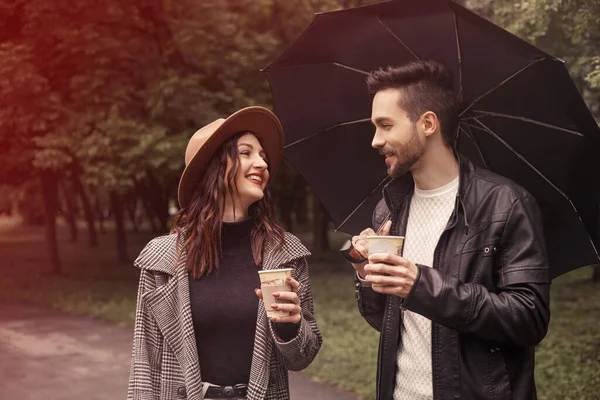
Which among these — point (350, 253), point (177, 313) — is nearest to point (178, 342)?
point (177, 313)

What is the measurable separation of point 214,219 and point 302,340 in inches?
28.8

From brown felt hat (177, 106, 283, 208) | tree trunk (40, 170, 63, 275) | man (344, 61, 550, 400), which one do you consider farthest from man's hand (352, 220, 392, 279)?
tree trunk (40, 170, 63, 275)

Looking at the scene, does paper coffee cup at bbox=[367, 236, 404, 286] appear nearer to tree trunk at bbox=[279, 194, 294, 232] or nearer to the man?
the man

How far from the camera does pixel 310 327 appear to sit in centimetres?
325

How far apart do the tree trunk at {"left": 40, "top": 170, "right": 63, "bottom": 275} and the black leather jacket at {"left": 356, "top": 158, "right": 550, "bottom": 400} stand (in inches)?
697

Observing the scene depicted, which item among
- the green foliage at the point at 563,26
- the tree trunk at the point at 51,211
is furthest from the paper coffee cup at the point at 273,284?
the tree trunk at the point at 51,211

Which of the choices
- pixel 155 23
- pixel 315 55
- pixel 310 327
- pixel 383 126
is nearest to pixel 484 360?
pixel 310 327

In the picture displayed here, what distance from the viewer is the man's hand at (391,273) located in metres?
2.54

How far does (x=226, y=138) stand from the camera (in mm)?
3391

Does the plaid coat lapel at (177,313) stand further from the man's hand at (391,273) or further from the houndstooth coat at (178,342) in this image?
the man's hand at (391,273)

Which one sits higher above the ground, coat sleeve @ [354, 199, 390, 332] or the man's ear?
the man's ear

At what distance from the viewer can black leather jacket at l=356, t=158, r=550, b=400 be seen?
2.67 m

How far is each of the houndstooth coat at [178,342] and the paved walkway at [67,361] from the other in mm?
4375

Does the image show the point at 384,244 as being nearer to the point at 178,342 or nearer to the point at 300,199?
the point at 178,342
